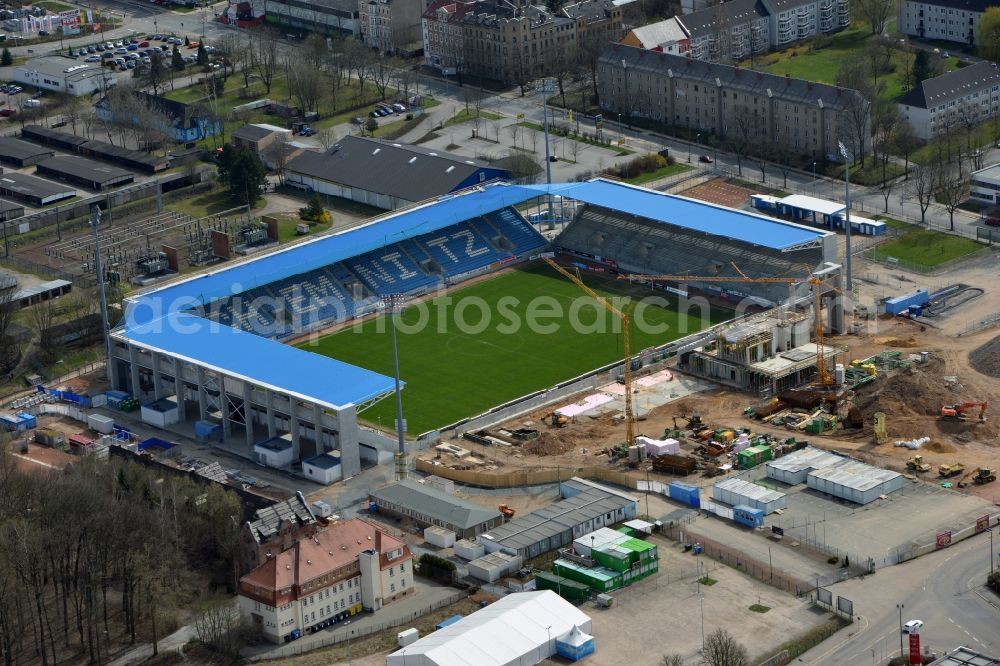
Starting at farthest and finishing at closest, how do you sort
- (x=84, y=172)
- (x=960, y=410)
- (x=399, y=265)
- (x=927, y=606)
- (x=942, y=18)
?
(x=942, y=18)
(x=84, y=172)
(x=399, y=265)
(x=960, y=410)
(x=927, y=606)

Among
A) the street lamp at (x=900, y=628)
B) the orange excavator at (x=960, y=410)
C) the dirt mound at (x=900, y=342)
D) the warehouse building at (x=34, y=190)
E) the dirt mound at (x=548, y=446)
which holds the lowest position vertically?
the dirt mound at (x=548, y=446)

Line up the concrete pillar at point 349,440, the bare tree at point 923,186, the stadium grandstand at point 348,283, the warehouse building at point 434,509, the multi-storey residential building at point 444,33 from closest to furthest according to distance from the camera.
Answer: the warehouse building at point 434,509
the concrete pillar at point 349,440
the stadium grandstand at point 348,283
the bare tree at point 923,186
the multi-storey residential building at point 444,33

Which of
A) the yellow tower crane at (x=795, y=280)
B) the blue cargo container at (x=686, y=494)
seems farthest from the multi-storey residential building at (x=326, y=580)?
the yellow tower crane at (x=795, y=280)

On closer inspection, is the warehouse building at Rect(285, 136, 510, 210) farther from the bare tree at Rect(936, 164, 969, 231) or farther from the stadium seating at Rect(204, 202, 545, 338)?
the bare tree at Rect(936, 164, 969, 231)

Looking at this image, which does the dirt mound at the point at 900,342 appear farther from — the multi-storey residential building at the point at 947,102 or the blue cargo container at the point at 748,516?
the multi-storey residential building at the point at 947,102

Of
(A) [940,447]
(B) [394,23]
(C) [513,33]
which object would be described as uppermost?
(C) [513,33]

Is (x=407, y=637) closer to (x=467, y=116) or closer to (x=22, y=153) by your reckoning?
(x=467, y=116)

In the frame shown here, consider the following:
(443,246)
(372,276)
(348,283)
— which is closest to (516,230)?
(443,246)

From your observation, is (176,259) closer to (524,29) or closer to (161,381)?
(161,381)
